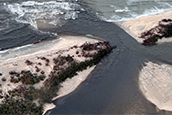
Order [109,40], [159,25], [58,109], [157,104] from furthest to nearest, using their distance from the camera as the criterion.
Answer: [159,25] → [109,40] → [157,104] → [58,109]

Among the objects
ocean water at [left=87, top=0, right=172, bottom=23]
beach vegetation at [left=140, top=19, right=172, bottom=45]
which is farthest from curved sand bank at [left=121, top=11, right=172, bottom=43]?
ocean water at [left=87, top=0, right=172, bottom=23]

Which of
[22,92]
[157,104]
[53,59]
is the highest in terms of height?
[53,59]

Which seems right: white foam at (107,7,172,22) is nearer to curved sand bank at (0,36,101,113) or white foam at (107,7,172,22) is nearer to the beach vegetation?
the beach vegetation

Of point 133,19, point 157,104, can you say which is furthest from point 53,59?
point 133,19

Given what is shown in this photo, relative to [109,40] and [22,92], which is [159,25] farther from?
[22,92]

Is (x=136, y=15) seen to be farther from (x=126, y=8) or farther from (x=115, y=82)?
(x=115, y=82)

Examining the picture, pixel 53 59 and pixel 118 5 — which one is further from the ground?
pixel 118 5

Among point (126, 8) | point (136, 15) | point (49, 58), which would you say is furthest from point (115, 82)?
point (126, 8)
